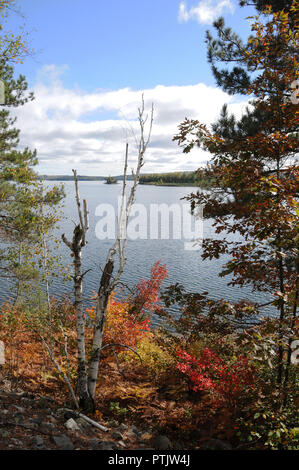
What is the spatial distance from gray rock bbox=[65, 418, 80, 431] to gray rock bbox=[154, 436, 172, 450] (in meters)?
1.35

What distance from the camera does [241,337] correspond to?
172 inches

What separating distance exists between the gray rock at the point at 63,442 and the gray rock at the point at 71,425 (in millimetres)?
317

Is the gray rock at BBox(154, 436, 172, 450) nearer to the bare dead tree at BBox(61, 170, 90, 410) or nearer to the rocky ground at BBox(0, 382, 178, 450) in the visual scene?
the rocky ground at BBox(0, 382, 178, 450)

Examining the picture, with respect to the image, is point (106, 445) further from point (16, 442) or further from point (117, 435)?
point (16, 442)

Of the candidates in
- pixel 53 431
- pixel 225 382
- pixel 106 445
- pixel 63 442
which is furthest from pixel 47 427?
pixel 225 382

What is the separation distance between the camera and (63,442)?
187 inches

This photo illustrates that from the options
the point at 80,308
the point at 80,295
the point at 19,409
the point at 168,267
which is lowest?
the point at 168,267

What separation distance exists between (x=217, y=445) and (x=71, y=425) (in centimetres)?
242

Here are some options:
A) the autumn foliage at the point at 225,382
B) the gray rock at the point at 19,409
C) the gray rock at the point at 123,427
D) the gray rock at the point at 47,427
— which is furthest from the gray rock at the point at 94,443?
the autumn foliage at the point at 225,382

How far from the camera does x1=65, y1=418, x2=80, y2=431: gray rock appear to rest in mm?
5199

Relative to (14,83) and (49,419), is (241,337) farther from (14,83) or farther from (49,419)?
(14,83)

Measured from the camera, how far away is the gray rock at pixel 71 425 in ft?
17.1
